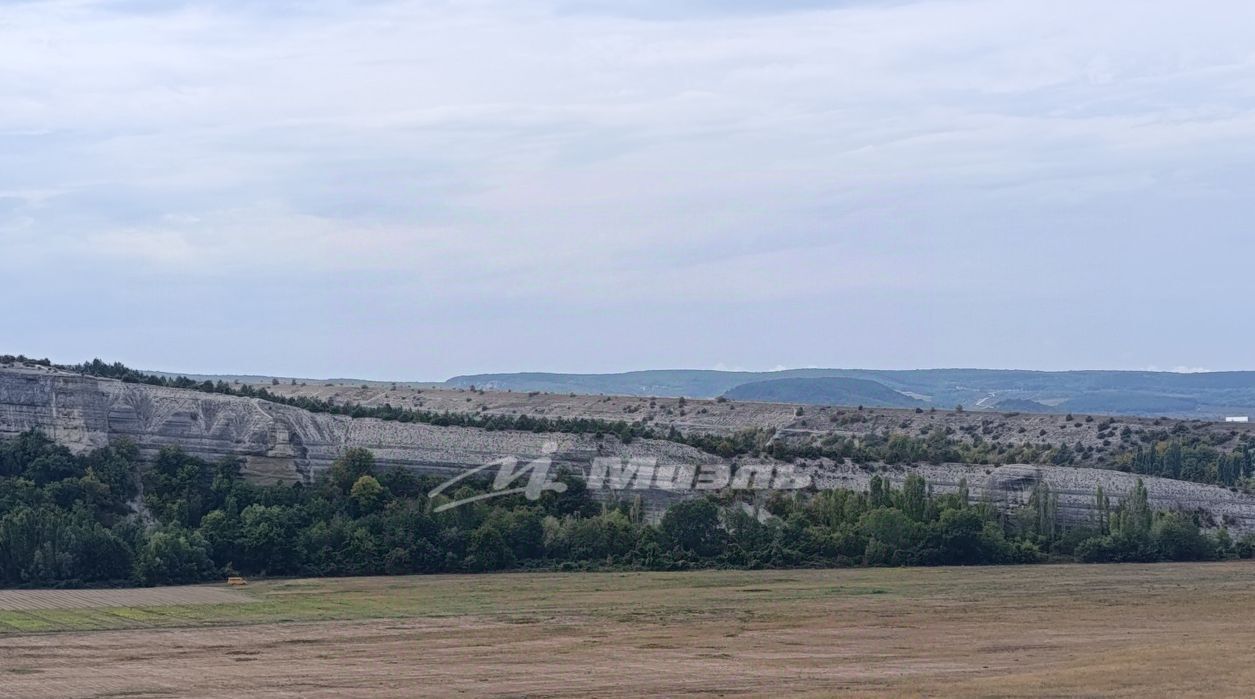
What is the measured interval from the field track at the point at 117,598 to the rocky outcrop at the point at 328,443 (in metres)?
13.3

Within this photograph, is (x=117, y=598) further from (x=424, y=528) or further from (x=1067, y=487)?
(x=1067, y=487)

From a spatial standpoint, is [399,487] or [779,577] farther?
[399,487]

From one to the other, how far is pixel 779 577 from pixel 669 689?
23.5 metres

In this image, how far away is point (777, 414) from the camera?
111 metres

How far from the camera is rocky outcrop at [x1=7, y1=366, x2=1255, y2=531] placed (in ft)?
204

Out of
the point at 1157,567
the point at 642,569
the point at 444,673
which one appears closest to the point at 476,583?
the point at 642,569

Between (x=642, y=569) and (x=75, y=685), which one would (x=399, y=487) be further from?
(x=75, y=685)

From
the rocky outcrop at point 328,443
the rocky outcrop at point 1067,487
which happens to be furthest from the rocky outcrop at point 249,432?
the rocky outcrop at point 1067,487

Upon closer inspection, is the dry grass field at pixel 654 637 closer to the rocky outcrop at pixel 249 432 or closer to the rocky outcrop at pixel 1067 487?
the rocky outcrop at pixel 1067 487

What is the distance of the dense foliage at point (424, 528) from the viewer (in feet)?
169

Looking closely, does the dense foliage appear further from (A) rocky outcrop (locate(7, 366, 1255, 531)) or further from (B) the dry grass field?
(B) the dry grass field

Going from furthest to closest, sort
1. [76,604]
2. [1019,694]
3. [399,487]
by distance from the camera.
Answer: [399,487]
[76,604]
[1019,694]

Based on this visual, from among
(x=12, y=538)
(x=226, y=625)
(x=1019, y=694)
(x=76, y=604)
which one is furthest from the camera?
(x=12, y=538)

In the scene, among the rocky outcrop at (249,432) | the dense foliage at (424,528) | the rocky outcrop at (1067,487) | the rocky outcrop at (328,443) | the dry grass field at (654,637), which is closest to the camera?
the dry grass field at (654,637)
